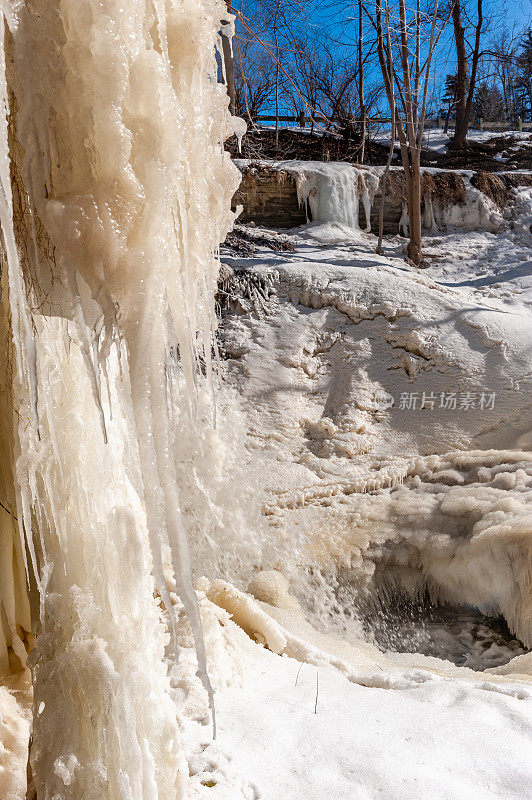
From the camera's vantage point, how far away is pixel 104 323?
117 centimetres

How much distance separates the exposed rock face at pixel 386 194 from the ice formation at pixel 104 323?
803 cm

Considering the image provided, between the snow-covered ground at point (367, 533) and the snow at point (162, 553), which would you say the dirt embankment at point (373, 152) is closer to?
the snow-covered ground at point (367, 533)

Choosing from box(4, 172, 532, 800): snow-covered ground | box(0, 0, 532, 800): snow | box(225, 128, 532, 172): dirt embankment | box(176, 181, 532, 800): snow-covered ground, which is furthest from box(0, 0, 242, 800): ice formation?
box(225, 128, 532, 172): dirt embankment

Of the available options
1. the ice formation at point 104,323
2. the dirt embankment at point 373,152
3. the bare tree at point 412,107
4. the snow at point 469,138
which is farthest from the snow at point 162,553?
the snow at point 469,138

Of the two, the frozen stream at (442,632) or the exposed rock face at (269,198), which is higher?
the exposed rock face at (269,198)

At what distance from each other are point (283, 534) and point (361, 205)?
6.85m

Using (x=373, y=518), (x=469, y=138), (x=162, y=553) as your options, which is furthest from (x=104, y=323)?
(x=469, y=138)

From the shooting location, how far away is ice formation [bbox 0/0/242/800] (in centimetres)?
110

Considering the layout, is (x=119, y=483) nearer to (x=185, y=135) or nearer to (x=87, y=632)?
(x=87, y=632)

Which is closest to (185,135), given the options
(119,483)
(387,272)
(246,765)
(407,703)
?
(119,483)

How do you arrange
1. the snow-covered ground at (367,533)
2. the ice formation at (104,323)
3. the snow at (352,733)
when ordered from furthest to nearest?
the snow-covered ground at (367,533) → the snow at (352,733) → the ice formation at (104,323)

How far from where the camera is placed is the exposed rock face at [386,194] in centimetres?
919

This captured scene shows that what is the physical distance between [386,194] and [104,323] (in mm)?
9462

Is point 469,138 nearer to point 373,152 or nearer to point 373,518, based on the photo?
point 373,152
